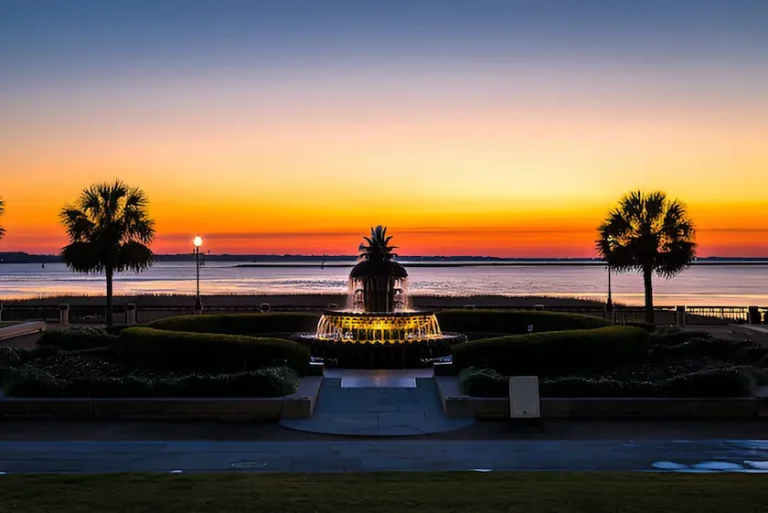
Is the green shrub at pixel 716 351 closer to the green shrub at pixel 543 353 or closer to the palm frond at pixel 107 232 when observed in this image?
the green shrub at pixel 543 353

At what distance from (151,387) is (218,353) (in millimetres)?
2895

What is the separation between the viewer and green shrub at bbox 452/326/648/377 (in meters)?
18.8

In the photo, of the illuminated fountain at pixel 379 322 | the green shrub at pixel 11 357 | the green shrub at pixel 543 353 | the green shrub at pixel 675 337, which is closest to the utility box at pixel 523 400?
the green shrub at pixel 543 353

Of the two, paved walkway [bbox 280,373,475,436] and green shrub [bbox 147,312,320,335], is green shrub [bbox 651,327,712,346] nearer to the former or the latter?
paved walkway [bbox 280,373,475,436]

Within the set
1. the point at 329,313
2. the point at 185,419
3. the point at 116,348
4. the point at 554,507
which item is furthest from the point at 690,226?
the point at 554,507

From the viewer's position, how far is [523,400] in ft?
46.6

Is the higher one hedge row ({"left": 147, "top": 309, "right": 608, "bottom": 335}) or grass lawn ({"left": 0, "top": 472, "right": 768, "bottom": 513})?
hedge row ({"left": 147, "top": 309, "right": 608, "bottom": 335})

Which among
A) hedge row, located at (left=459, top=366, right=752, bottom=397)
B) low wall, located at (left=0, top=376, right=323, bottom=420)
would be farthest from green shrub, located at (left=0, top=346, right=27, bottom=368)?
hedge row, located at (left=459, top=366, right=752, bottom=397)

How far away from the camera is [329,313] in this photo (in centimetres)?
2372

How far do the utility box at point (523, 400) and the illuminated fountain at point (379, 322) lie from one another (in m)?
7.85

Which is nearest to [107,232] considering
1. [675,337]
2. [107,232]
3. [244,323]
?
[107,232]

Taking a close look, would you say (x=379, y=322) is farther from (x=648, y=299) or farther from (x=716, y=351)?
(x=648, y=299)

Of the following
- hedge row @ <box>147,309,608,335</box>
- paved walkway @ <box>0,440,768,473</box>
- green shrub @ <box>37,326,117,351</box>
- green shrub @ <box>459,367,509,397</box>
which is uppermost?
hedge row @ <box>147,309,608,335</box>

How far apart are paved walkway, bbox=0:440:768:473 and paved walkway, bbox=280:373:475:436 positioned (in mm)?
1318
